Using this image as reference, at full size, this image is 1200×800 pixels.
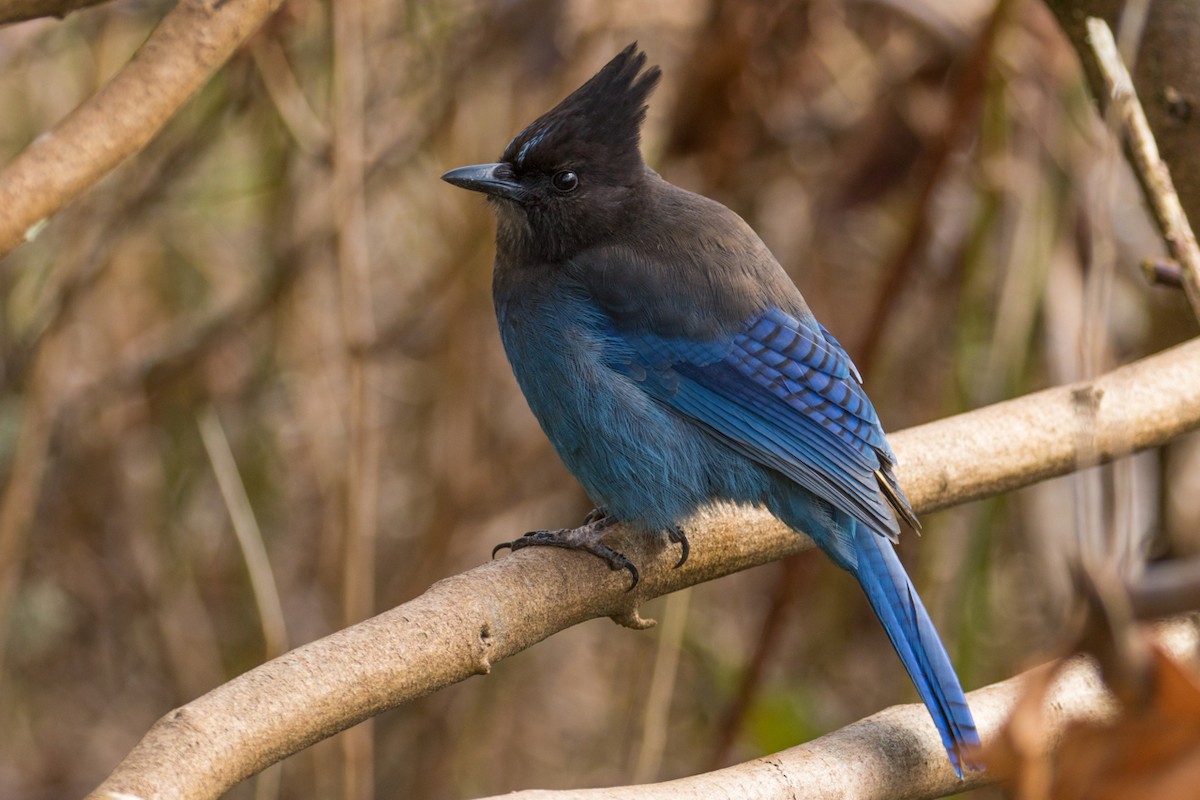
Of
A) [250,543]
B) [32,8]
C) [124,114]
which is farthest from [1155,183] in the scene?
[250,543]

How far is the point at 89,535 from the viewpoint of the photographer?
4.55 m

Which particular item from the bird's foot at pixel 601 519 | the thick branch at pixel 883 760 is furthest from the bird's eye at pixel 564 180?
the thick branch at pixel 883 760

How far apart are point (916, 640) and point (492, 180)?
1316 millimetres

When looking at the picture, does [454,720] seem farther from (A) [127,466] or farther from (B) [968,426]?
(B) [968,426]

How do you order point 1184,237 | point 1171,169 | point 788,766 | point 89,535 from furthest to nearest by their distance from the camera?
point 89,535
point 1171,169
point 1184,237
point 788,766

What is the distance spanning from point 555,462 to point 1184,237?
2.62m

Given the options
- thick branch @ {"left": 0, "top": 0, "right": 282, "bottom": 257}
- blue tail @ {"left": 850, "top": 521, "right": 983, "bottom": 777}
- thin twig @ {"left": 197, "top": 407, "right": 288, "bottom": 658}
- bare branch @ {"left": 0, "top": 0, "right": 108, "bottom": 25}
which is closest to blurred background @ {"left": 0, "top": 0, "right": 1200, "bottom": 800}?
thin twig @ {"left": 197, "top": 407, "right": 288, "bottom": 658}

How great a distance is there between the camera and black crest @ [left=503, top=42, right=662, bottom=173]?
2957 millimetres

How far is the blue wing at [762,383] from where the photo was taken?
2.80 metres

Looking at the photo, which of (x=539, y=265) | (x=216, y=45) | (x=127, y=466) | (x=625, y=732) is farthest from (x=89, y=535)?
(x=216, y=45)

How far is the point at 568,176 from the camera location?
3.02 m

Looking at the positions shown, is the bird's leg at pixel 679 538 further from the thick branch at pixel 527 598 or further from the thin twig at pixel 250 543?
the thin twig at pixel 250 543

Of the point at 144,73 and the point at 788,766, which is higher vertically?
the point at 144,73

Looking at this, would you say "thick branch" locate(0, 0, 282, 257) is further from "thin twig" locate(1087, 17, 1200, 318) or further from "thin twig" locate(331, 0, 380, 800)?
"thin twig" locate(1087, 17, 1200, 318)
